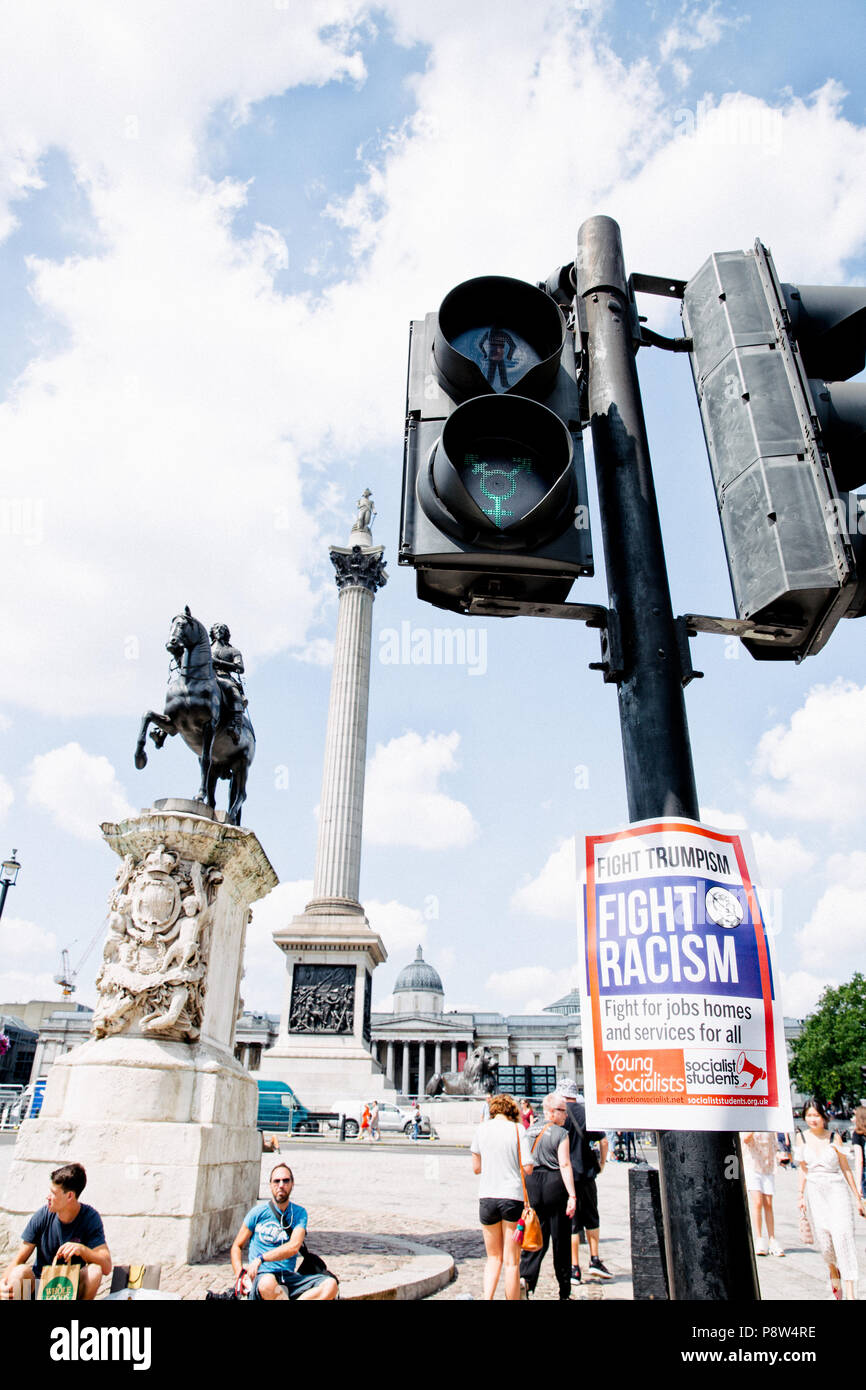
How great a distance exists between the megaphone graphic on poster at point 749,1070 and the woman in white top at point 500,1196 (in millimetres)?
4452

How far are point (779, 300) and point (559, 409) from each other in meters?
0.77

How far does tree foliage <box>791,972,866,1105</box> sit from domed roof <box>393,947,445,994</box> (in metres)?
40.6

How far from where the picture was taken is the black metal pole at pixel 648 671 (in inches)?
78.1

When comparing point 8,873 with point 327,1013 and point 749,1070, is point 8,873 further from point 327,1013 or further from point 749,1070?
point 749,1070

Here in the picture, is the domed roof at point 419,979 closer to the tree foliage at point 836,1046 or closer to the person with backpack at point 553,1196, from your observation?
the tree foliage at point 836,1046

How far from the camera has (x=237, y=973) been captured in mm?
9711

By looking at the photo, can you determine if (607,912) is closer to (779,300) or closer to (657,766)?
(657,766)

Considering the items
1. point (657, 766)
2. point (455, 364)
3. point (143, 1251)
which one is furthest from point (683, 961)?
point (143, 1251)

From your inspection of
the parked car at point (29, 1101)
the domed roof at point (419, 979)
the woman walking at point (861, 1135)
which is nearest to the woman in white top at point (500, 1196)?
the woman walking at point (861, 1135)

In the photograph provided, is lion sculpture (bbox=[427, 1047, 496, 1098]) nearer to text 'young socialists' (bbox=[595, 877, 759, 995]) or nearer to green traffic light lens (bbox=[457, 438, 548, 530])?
text 'young socialists' (bbox=[595, 877, 759, 995])

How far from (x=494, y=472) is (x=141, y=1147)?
21.7 ft

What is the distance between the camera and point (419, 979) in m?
101

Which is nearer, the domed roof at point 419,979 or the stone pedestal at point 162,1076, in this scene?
the stone pedestal at point 162,1076

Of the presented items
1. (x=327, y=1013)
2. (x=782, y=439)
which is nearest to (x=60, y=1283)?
(x=782, y=439)
